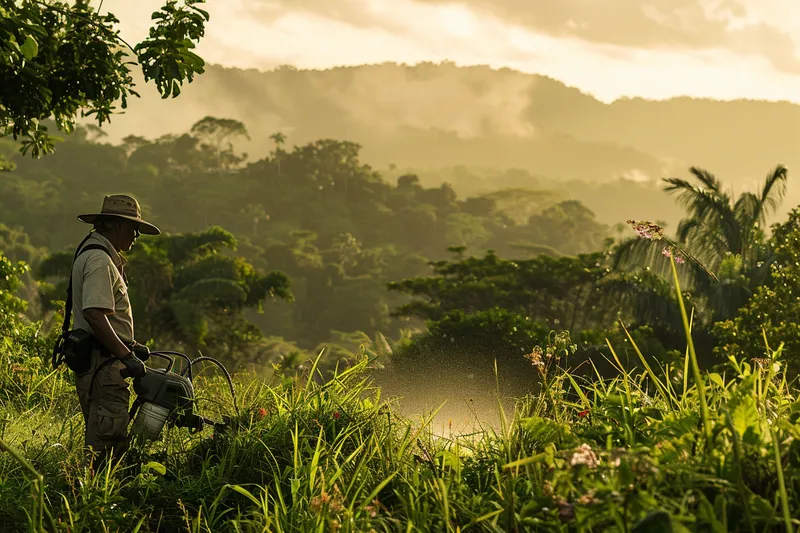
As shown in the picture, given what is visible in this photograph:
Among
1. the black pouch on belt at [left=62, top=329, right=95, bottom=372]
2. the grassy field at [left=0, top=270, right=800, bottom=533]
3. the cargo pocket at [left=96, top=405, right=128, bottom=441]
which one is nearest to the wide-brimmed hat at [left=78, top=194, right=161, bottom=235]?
the black pouch on belt at [left=62, top=329, right=95, bottom=372]

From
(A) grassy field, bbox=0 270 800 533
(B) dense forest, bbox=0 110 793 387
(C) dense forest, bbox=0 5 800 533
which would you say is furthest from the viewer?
(B) dense forest, bbox=0 110 793 387

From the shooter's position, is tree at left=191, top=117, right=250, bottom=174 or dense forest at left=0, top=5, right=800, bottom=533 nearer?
dense forest at left=0, top=5, right=800, bottom=533

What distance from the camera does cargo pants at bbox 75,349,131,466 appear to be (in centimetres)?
465

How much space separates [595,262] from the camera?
107 ft

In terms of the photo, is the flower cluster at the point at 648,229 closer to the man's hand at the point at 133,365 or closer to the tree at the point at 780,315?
the man's hand at the point at 133,365

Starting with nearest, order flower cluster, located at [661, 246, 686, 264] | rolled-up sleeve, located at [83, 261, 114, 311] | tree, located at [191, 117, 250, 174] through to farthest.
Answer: flower cluster, located at [661, 246, 686, 264], rolled-up sleeve, located at [83, 261, 114, 311], tree, located at [191, 117, 250, 174]

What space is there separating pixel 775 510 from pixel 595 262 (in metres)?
30.7

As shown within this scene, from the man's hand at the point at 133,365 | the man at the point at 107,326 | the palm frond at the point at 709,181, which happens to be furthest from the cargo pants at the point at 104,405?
the palm frond at the point at 709,181

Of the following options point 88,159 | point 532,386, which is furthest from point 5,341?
point 88,159

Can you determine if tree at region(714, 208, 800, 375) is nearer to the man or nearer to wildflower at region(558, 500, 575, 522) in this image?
the man

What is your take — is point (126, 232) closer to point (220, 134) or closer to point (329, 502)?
point (329, 502)

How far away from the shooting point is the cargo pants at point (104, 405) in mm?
4652

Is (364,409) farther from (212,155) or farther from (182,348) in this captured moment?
(212,155)

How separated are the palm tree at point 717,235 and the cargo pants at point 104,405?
17.7m
